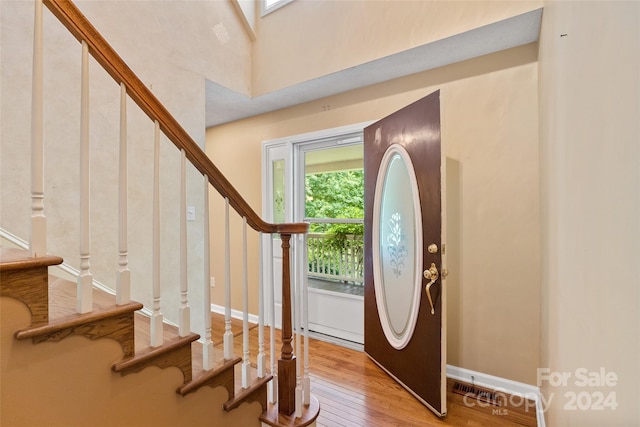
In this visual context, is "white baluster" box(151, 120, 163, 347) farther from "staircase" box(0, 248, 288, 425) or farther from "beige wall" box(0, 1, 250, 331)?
"beige wall" box(0, 1, 250, 331)

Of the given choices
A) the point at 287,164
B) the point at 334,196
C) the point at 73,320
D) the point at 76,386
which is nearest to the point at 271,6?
the point at 287,164

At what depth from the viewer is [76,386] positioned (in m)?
0.91

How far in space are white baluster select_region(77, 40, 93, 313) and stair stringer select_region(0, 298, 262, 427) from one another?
124mm

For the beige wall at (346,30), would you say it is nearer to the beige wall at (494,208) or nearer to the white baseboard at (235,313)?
the beige wall at (494,208)

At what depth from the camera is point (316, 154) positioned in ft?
10.1

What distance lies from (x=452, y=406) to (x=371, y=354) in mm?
736

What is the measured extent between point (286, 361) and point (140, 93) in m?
1.40

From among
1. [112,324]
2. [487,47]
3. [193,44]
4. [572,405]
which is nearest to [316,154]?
[193,44]

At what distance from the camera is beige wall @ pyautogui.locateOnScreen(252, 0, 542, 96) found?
1862 mm

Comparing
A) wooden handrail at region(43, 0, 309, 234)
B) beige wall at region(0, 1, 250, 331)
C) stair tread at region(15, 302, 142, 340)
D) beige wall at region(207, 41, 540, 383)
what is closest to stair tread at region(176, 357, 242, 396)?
stair tread at region(15, 302, 142, 340)

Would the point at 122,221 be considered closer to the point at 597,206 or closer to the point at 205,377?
the point at 205,377

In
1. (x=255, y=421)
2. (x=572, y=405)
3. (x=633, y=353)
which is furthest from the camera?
(x=255, y=421)

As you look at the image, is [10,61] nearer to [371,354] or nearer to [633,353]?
[633,353]

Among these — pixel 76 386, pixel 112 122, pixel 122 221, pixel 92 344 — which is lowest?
pixel 76 386
